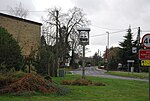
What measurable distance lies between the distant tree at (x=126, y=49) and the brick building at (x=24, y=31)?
1631 inches

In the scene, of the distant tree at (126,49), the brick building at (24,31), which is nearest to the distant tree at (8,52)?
the brick building at (24,31)

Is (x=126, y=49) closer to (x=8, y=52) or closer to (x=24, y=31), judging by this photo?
(x=24, y=31)

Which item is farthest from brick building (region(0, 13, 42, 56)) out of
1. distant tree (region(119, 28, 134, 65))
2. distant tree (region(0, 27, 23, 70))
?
distant tree (region(119, 28, 134, 65))

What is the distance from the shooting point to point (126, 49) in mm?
74625

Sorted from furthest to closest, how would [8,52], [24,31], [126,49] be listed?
1. [126,49]
2. [24,31]
3. [8,52]

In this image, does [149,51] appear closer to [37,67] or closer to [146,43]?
[146,43]

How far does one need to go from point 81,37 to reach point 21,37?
9.54 metres

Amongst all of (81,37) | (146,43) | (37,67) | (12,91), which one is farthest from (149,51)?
(37,67)

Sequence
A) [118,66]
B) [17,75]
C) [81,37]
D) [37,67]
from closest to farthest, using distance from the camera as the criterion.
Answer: [17,75] < [81,37] < [37,67] < [118,66]

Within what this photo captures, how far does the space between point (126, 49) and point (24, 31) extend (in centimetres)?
4447

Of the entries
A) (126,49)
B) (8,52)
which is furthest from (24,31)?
(126,49)

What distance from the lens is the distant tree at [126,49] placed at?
74.1 metres

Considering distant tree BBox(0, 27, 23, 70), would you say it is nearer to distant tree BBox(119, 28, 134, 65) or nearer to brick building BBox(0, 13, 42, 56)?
brick building BBox(0, 13, 42, 56)

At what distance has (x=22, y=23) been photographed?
33.5 m
